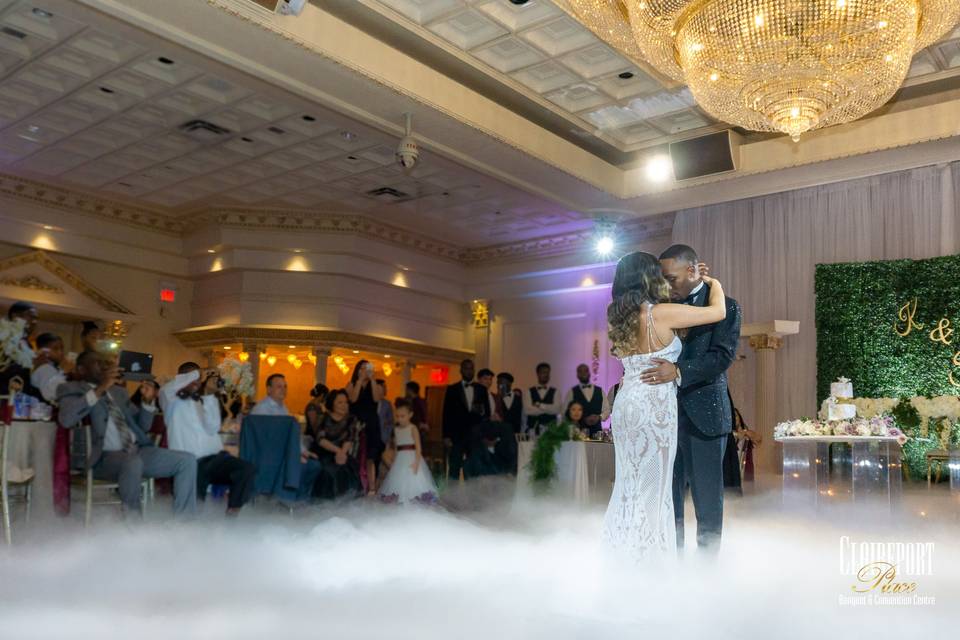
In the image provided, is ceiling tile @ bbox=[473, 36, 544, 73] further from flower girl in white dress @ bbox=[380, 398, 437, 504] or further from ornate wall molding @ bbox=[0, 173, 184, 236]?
ornate wall molding @ bbox=[0, 173, 184, 236]

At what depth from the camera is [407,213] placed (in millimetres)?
13539

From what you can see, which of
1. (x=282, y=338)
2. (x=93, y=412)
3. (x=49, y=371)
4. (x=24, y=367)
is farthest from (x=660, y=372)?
(x=282, y=338)

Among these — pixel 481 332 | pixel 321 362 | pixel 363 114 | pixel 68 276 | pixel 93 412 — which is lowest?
pixel 93 412

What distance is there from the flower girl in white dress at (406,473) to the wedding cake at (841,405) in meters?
3.77

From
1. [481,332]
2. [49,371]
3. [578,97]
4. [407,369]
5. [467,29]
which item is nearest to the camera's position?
[49,371]

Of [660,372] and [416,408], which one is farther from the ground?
[660,372]

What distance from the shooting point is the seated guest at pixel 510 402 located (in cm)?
1155

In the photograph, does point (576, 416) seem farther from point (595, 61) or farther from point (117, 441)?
point (117, 441)

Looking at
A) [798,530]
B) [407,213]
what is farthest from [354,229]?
[798,530]

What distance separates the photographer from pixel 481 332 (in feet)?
51.4

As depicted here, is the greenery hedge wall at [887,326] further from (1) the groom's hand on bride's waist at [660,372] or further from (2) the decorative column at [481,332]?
(1) the groom's hand on bride's waist at [660,372]

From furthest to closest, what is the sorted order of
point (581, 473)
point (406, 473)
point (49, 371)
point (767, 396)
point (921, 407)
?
point (767, 396)
point (921, 407)
point (581, 473)
point (406, 473)
point (49, 371)

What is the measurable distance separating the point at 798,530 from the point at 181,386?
15.2ft

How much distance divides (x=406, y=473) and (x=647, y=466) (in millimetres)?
4940
